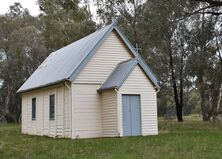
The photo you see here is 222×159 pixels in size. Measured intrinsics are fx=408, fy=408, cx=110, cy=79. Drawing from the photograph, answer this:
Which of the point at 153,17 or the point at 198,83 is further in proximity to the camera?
the point at 198,83

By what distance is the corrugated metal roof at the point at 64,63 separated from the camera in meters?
23.5

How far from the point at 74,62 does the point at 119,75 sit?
2.89 meters

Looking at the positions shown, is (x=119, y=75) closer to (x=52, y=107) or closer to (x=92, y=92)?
(x=92, y=92)

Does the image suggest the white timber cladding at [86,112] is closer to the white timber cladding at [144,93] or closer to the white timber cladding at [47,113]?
the white timber cladding at [47,113]

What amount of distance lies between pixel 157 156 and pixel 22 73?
46.3 metres

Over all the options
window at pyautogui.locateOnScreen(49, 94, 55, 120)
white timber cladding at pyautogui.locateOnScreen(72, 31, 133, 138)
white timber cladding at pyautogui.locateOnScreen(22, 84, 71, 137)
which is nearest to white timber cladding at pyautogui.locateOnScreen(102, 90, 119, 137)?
white timber cladding at pyautogui.locateOnScreen(72, 31, 133, 138)

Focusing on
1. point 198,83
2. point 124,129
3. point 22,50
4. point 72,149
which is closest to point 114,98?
point 124,129

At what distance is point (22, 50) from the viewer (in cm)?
5506

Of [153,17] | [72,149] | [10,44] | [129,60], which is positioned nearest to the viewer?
[72,149]

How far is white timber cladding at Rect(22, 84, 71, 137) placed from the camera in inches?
907

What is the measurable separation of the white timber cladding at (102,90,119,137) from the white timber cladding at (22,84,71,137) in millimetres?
2000

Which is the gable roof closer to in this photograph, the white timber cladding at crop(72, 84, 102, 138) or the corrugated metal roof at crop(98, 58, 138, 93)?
the corrugated metal roof at crop(98, 58, 138, 93)

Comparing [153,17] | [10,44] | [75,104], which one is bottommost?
[75,104]

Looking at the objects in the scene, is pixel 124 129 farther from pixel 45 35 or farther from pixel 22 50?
pixel 22 50
